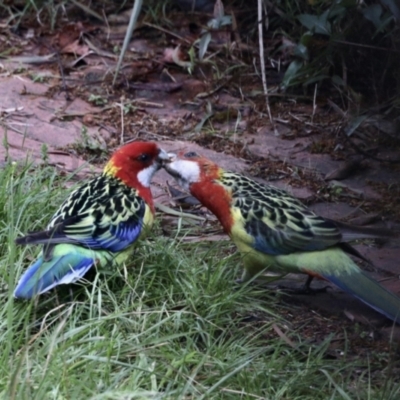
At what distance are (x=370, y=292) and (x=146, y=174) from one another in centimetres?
140

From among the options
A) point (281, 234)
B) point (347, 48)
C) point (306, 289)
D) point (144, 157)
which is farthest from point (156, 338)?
point (347, 48)

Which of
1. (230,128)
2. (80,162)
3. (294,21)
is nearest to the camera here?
(80,162)

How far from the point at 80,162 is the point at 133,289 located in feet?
6.51

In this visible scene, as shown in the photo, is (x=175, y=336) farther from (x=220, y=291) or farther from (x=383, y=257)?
(x=383, y=257)

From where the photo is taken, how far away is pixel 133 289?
174 inches

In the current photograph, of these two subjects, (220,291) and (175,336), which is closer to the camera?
(175,336)

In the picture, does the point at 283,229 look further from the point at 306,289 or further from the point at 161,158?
the point at 161,158

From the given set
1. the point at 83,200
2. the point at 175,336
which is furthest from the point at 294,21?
the point at 175,336

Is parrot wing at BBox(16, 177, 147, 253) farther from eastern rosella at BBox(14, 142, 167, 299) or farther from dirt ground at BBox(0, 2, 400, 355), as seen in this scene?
dirt ground at BBox(0, 2, 400, 355)

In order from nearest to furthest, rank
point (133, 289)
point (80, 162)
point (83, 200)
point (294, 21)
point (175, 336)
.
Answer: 1. point (175, 336)
2. point (133, 289)
3. point (83, 200)
4. point (80, 162)
5. point (294, 21)

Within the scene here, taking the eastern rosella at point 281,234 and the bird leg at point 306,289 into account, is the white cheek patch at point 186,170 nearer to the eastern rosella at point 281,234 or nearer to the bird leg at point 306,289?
the eastern rosella at point 281,234

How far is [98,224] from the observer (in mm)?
4621

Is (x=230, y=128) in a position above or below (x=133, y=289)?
below

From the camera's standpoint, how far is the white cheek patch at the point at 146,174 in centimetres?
509
